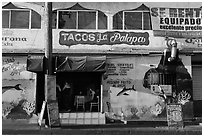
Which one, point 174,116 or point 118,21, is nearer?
point 174,116

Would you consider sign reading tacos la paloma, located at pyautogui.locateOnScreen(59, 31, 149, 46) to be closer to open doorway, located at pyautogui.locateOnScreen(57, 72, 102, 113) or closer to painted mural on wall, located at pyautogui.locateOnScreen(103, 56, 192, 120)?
painted mural on wall, located at pyautogui.locateOnScreen(103, 56, 192, 120)

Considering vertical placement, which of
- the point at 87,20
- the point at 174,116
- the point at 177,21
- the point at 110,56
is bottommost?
the point at 174,116

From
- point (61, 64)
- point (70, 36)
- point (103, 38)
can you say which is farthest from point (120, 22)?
point (61, 64)

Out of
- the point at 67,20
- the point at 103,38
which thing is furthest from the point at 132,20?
the point at 67,20

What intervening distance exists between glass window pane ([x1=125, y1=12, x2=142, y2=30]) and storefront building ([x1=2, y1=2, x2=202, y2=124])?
50 mm

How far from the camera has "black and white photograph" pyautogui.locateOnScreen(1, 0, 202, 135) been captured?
538 inches

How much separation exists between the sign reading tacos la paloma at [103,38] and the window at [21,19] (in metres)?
1.47

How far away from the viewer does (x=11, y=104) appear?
44.8 ft

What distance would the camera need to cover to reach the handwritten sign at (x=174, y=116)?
1073 cm

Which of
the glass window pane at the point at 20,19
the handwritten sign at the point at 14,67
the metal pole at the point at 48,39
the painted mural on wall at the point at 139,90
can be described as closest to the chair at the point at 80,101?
the painted mural on wall at the point at 139,90

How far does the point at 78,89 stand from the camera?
14.1m

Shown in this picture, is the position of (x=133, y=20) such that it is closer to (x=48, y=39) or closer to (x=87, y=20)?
(x=87, y=20)

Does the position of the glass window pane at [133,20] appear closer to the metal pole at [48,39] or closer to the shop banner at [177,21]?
the shop banner at [177,21]

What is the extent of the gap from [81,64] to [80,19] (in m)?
2.69
